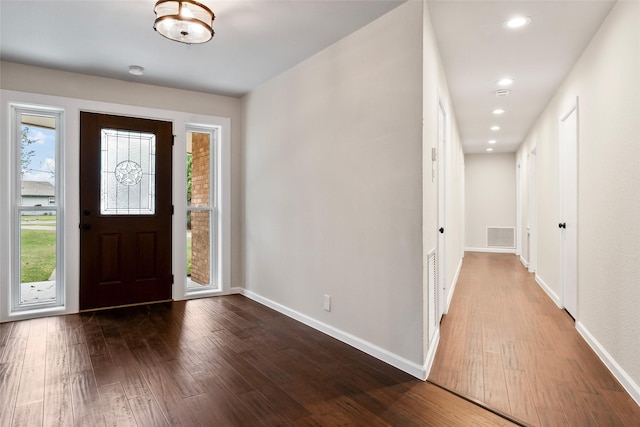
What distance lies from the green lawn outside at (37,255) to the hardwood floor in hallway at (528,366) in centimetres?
398

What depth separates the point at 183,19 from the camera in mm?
2504

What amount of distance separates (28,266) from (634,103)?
5.33 m

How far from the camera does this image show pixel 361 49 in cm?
297

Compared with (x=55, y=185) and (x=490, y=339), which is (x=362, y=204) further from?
(x=55, y=185)

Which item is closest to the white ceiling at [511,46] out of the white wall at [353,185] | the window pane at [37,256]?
the white wall at [353,185]

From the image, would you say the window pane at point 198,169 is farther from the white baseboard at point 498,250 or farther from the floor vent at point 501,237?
the floor vent at point 501,237

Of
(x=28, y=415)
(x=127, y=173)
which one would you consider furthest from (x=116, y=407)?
(x=127, y=173)

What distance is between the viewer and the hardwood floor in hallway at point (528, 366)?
205 centimetres

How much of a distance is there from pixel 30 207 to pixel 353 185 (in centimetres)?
334

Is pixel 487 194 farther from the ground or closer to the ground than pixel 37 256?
farther from the ground

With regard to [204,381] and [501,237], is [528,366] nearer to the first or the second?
[204,381]

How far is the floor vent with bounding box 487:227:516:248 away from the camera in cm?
946

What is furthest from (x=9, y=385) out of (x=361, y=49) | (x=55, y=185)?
(x=361, y=49)

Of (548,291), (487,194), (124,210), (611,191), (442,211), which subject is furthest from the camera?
(487,194)
